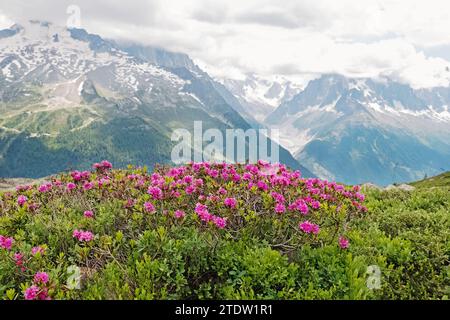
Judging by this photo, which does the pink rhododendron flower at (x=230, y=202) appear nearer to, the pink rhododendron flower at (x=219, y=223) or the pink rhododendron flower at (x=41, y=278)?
the pink rhododendron flower at (x=219, y=223)

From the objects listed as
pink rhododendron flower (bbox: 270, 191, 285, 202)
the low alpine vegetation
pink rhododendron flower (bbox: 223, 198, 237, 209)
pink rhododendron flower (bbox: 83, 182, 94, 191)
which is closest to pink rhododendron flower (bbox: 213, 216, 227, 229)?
the low alpine vegetation

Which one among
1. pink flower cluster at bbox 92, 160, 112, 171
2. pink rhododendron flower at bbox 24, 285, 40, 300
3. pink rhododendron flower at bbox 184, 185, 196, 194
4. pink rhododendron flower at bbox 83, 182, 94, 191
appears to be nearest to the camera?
pink rhododendron flower at bbox 24, 285, 40, 300

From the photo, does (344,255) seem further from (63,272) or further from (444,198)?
(444,198)

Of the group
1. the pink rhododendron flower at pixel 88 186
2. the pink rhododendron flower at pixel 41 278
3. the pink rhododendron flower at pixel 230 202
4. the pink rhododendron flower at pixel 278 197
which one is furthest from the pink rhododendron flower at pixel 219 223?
the pink rhododendron flower at pixel 88 186

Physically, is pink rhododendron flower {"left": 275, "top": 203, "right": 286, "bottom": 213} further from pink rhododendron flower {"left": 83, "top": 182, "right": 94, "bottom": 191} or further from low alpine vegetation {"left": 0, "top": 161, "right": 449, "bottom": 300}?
pink rhododendron flower {"left": 83, "top": 182, "right": 94, "bottom": 191}

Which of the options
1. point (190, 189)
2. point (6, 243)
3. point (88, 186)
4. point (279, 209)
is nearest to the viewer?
point (6, 243)

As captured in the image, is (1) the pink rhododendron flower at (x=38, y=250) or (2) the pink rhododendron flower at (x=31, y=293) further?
(1) the pink rhododendron flower at (x=38, y=250)

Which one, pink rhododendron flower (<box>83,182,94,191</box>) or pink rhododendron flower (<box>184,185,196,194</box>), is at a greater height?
pink rhododendron flower (<box>83,182,94,191</box>)

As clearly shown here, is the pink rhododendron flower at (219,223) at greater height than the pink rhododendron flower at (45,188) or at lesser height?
lesser

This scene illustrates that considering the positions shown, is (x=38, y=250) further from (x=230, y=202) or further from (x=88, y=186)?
(x=230, y=202)

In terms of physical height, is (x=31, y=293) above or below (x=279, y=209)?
below

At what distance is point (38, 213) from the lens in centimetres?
1038

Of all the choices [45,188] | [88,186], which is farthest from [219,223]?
[45,188]
